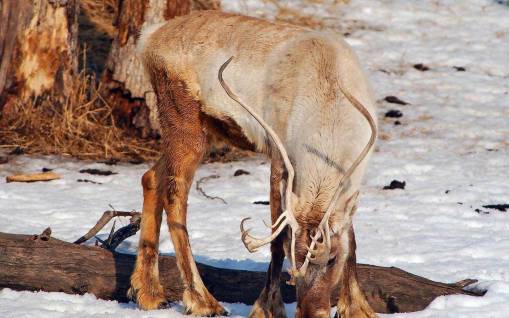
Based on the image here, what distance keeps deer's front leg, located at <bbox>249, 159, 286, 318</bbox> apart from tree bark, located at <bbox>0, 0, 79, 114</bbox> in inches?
192

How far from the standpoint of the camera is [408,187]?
29.9ft

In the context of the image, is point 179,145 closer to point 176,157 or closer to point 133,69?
point 176,157

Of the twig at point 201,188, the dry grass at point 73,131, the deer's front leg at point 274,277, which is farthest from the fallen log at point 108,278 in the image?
the dry grass at point 73,131

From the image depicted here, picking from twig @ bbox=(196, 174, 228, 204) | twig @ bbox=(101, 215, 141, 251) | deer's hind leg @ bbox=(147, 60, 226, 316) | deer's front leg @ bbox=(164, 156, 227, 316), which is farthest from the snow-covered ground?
deer's hind leg @ bbox=(147, 60, 226, 316)

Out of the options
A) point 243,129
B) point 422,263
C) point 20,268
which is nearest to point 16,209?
→ point 20,268

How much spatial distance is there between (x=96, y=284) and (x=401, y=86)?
21.2ft

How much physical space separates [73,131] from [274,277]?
4713 millimetres

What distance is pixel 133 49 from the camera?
9938 millimetres

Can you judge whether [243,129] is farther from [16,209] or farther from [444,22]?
[444,22]

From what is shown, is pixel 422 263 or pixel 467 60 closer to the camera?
pixel 422 263

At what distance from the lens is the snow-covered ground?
270 inches

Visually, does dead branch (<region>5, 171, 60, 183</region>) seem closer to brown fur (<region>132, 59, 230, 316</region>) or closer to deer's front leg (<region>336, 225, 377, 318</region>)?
brown fur (<region>132, 59, 230, 316</region>)

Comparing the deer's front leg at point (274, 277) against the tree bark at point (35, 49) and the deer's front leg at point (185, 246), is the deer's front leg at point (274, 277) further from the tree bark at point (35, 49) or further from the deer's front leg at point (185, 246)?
the tree bark at point (35, 49)

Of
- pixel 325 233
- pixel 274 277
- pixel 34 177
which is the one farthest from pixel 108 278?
pixel 34 177
